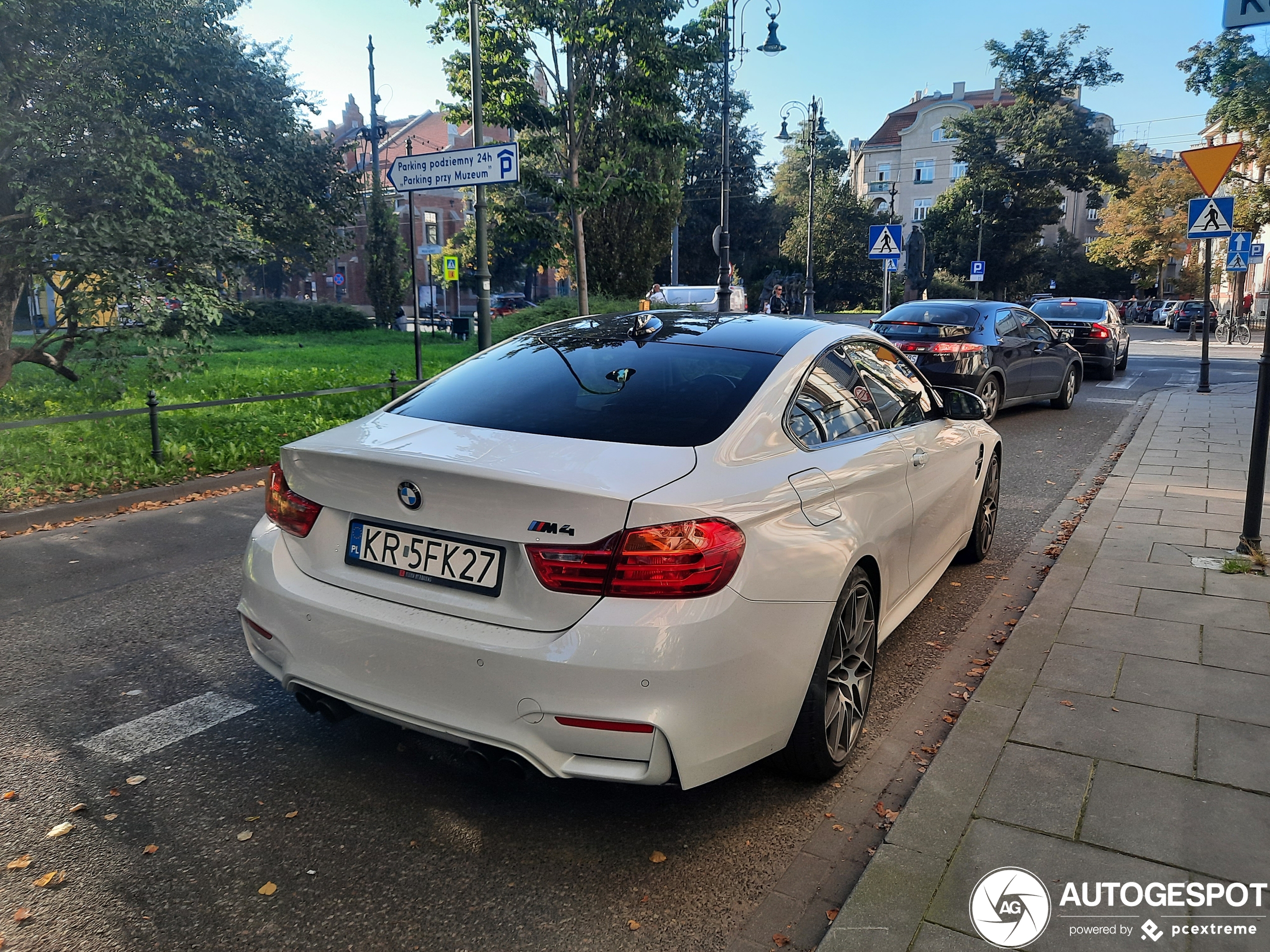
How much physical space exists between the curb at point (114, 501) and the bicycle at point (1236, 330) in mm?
34859

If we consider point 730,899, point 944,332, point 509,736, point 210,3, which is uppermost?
point 210,3

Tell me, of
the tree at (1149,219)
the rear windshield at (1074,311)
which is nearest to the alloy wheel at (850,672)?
the rear windshield at (1074,311)

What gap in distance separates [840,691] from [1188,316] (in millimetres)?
50877

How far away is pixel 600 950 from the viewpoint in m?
2.40

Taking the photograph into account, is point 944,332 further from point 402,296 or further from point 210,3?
point 402,296

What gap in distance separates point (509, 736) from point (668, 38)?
58.3 ft

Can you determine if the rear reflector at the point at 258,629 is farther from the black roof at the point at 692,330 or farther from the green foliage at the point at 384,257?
the green foliage at the point at 384,257

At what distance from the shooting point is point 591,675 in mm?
2469

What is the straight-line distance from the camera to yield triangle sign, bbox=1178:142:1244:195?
783 centimetres

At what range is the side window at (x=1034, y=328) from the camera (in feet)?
44.0

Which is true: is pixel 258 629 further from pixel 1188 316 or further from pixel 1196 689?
pixel 1188 316

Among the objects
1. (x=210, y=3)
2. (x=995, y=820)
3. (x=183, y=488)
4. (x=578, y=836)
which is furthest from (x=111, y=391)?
(x=995, y=820)
